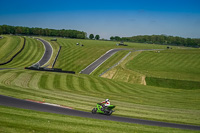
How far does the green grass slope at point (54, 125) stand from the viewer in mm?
15211

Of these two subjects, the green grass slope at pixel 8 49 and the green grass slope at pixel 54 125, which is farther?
the green grass slope at pixel 8 49

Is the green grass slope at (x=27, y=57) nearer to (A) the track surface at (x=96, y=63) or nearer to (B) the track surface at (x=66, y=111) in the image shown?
(A) the track surface at (x=96, y=63)

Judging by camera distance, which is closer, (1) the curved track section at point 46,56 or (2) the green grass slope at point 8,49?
(1) the curved track section at point 46,56

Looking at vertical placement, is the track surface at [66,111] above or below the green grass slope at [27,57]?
below

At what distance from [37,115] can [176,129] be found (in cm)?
1382

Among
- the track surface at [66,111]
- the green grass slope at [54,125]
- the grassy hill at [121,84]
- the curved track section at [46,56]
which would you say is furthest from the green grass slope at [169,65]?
the green grass slope at [54,125]

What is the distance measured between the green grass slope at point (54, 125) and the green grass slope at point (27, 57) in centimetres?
5701

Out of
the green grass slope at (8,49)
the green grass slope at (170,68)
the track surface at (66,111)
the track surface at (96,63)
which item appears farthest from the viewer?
the green grass slope at (8,49)

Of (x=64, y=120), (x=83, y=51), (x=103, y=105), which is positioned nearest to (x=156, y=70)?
(x=83, y=51)

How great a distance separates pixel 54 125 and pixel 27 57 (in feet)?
241

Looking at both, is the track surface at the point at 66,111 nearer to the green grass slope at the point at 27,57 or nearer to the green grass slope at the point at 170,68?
the green grass slope at the point at 170,68

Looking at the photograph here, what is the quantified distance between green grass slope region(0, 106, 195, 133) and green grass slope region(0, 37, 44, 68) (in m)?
57.0

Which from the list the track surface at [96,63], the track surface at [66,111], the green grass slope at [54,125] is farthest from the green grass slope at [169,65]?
the green grass slope at [54,125]

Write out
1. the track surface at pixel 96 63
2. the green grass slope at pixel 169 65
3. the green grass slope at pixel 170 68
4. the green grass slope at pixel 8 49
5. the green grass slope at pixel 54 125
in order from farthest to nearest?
the green grass slope at pixel 8 49, the track surface at pixel 96 63, the green grass slope at pixel 169 65, the green grass slope at pixel 170 68, the green grass slope at pixel 54 125
